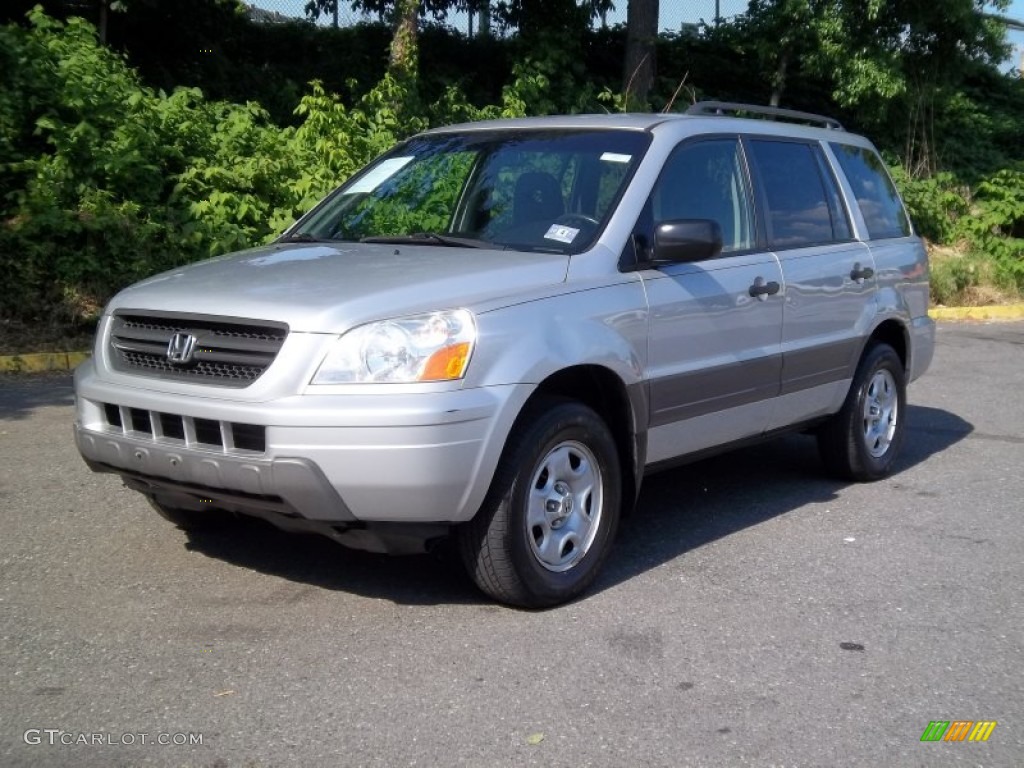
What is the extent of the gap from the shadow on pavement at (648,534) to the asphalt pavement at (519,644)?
2 centimetres

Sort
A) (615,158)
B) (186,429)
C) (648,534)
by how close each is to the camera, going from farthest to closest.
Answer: (648,534) < (615,158) < (186,429)

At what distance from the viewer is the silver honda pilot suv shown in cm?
440

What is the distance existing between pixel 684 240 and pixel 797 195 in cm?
164

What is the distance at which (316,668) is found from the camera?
14.1 ft

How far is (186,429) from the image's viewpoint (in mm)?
4578

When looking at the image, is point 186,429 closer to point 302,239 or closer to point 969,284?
point 302,239

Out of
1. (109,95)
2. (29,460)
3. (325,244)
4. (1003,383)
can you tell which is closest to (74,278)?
(109,95)

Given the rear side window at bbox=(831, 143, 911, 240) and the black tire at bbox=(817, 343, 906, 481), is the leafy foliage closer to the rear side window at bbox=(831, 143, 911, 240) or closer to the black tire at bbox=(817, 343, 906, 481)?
the rear side window at bbox=(831, 143, 911, 240)

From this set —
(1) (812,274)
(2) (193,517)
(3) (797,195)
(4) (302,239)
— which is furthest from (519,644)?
(3) (797,195)

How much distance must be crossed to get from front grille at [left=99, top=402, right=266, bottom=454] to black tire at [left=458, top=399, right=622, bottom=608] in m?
0.86

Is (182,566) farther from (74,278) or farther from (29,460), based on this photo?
(74,278)

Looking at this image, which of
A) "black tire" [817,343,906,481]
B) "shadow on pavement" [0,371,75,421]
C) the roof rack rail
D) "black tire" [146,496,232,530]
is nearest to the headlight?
"black tire" [146,496,232,530]

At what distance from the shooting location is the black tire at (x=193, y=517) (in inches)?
223

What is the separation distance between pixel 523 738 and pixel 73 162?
9133 millimetres
